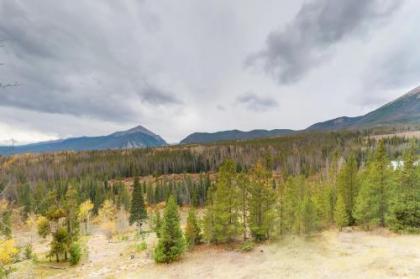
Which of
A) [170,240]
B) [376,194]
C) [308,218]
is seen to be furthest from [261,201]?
[376,194]

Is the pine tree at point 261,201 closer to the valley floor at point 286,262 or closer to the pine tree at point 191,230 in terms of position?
the valley floor at point 286,262

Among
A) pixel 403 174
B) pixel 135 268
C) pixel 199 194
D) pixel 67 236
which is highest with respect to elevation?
pixel 403 174

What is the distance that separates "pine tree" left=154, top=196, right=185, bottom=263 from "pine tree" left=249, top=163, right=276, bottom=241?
7309 millimetres

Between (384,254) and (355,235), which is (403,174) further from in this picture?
(384,254)

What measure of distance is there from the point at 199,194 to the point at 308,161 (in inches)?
2502

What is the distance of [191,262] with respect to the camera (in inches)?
866

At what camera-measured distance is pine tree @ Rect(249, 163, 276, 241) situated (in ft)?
84.4

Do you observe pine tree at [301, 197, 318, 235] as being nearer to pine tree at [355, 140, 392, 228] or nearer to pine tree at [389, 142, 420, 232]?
pine tree at [355, 140, 392, 228]

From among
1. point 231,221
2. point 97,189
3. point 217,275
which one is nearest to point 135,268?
point 217,275

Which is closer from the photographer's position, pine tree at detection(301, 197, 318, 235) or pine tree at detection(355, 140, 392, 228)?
pine tree at detection(355, 140, 392, 228)

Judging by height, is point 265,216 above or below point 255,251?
above

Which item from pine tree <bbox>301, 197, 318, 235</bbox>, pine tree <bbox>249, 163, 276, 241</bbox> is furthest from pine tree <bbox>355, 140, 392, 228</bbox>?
pine tree <bbox>249, 163, 276, 241</bbox>

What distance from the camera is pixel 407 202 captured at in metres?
25.3

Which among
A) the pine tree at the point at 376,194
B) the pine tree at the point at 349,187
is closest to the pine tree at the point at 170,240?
the pine tree at the point at 376,194
